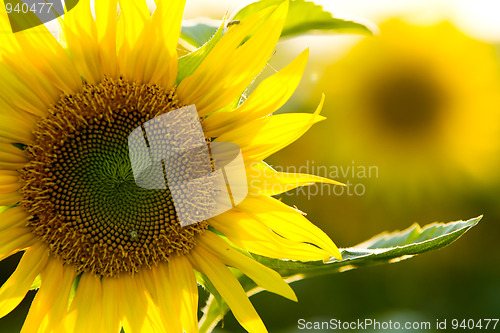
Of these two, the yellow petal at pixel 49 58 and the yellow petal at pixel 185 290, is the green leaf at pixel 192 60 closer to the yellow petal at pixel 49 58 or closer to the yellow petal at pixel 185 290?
the yellow petal at pixel 49 58

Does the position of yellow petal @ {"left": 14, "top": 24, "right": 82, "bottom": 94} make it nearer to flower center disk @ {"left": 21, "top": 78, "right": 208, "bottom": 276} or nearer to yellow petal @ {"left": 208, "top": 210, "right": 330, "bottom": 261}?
flower center disk @ {"left": 21, "top": 78, "right": 208, "bottom": 276}

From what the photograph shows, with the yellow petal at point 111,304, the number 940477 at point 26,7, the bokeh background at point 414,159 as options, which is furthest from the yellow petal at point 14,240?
the bokeh background at point 414,159

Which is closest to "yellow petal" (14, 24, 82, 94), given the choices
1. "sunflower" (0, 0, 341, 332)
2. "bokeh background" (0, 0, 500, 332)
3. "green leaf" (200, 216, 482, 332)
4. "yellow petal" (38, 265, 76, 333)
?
"sunflower" (0, 0, 341, 332)

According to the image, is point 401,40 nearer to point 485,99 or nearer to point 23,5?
point 485,99

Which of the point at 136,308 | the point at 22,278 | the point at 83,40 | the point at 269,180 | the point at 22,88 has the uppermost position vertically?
the point at 83,40

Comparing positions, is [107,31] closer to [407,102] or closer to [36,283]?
[36,283]

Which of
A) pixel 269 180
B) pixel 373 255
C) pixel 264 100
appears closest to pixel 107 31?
pixel 264 100
